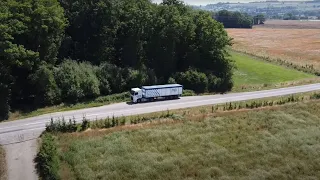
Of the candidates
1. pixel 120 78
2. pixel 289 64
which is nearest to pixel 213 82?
pixel 120 78

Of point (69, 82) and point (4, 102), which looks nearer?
point (4, 102)

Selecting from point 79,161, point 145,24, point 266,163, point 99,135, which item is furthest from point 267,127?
point 145,24

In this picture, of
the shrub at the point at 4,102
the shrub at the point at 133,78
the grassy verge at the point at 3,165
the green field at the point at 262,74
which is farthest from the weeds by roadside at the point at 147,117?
the green field at the point at 262,74

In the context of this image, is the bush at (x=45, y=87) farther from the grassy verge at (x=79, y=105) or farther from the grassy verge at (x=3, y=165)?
the grassy verge at (x=3, y=165)

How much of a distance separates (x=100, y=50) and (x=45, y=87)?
38.9 feet

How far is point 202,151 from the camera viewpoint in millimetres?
38094

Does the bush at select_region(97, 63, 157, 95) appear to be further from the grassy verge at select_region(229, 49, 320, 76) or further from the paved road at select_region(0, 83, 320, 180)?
the grassy verge at select_region(229, 49, 320, 76)

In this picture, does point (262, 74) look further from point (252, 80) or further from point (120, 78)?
point (120, 78)

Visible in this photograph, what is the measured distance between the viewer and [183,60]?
2680 inches

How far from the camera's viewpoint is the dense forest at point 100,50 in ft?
163

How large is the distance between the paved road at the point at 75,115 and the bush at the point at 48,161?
2.97ft

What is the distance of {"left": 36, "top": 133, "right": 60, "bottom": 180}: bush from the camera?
3225 centimetres

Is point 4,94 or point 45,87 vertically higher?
point 45,87

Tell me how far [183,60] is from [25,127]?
33199mm
